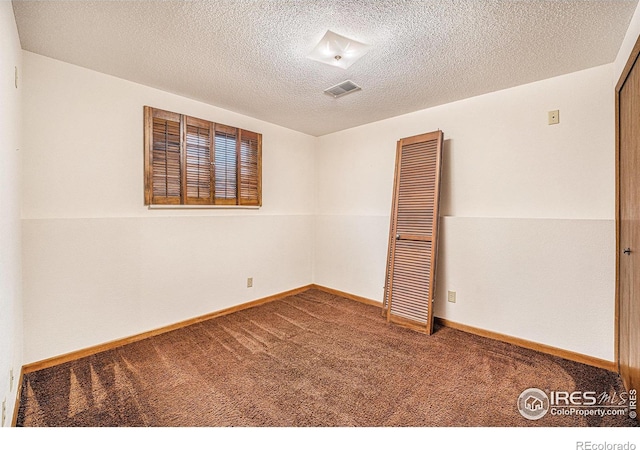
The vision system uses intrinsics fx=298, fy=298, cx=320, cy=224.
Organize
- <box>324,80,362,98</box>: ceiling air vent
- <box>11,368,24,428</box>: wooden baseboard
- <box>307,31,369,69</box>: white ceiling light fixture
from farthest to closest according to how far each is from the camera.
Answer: <box>324,80,362,98</box>: ceiling air vent → <box>307,31,369,69</box>: white ceiling light fixture → <box>11,368,24,428</box>: wooden baseboard

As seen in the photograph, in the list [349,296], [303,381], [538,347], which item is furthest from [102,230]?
[538,347]

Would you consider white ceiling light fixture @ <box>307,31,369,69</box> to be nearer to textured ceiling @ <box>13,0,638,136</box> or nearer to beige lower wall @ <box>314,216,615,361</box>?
textured ceiling @ <box>13,0,638,136</box>

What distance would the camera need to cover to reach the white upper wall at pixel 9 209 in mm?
1492

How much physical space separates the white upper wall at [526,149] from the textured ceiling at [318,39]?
0.56 feet

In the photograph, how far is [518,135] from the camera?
106 inches

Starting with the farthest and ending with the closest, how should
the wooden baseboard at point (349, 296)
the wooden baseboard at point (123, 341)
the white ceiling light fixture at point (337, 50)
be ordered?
1. the wooden baseboard at point (349, 296)
2. the wooden baseboard at point (123, 341)
3. the white ceiling light fixture at point (337, 50)

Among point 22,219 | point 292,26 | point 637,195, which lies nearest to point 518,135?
point 637,195

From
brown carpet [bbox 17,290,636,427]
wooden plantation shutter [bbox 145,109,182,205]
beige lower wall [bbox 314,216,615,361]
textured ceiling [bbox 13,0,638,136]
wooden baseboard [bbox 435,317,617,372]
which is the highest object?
textured ceiling [bbox 13,0,638,136]

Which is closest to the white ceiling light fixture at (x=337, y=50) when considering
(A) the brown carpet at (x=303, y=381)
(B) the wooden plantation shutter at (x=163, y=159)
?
(B) the wooden plantation shutter at (x=163, y=159)

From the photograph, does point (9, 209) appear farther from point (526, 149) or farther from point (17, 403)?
point (526, 149)

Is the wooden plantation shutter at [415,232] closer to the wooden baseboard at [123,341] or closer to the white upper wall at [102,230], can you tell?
the wooden baseboard at [123,341]

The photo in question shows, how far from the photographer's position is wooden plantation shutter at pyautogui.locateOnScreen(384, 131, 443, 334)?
3.02 m

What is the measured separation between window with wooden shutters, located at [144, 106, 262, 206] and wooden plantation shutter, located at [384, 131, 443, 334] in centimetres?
175

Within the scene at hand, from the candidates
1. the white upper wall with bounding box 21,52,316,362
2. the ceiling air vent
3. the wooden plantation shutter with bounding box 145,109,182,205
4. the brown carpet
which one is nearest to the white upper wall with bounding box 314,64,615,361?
the brown carpet
